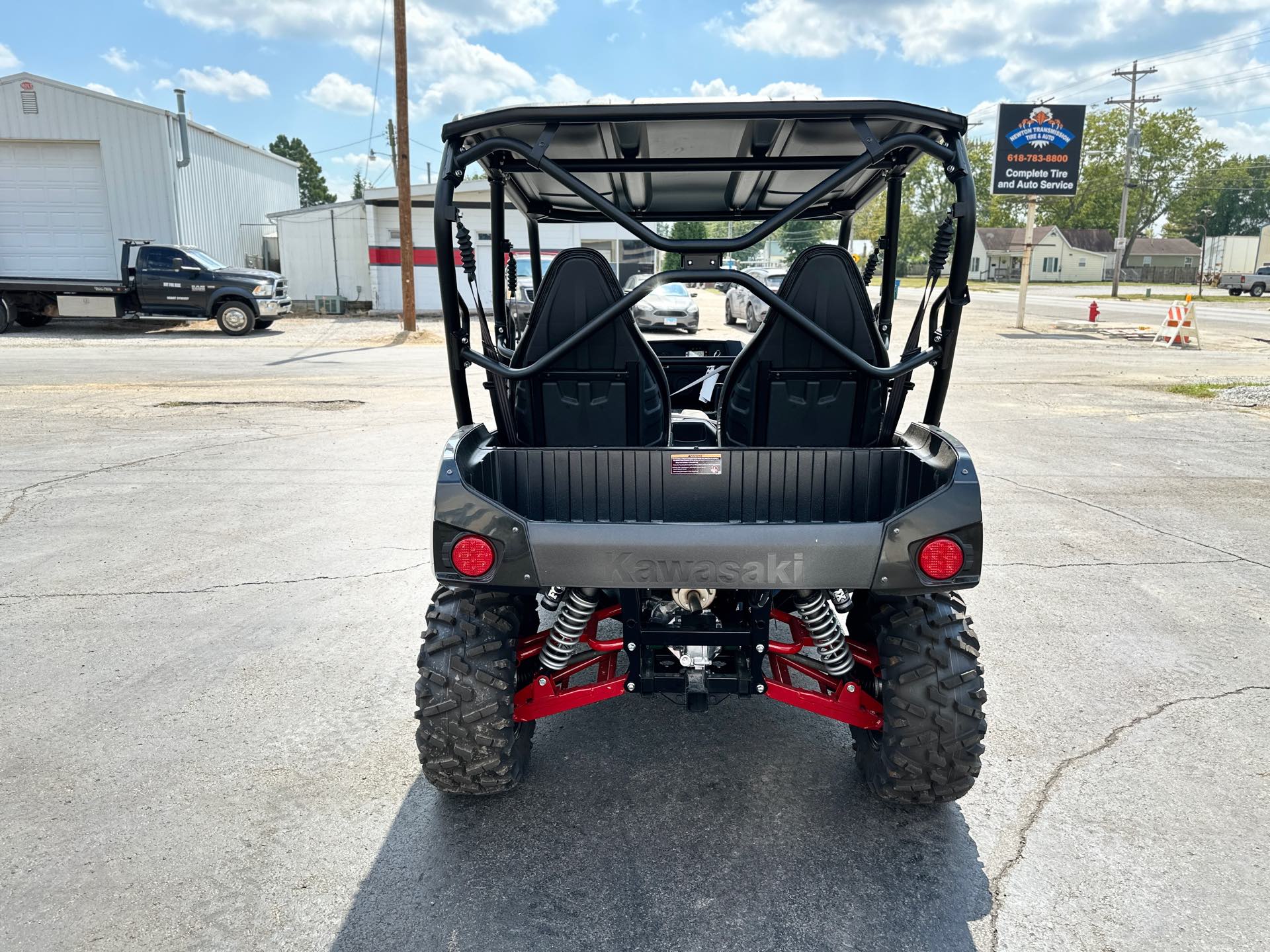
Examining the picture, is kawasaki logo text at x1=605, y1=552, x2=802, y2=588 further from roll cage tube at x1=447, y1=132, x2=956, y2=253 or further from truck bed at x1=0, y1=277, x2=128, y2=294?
truck bed at x1=0, y1=277, x2=128, y2=294

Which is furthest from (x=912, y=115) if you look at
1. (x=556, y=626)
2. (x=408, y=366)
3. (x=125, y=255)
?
(x=125, y=255)

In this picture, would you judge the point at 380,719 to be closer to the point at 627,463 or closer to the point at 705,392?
the point at 627,463

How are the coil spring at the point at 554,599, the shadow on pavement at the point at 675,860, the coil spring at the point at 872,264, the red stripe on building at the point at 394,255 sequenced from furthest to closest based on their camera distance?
the red stripe on building at the point at 394,255
the coil spring at the point at 872,264
the coil spring at the point at 554,599
the shadow on pavement at the point at 675,860

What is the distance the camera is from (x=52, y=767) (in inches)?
132

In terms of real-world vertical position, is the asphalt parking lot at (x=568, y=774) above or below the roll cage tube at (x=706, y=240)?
below

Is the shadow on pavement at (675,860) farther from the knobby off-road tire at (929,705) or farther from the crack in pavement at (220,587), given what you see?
the crack in pavement at (220,587)

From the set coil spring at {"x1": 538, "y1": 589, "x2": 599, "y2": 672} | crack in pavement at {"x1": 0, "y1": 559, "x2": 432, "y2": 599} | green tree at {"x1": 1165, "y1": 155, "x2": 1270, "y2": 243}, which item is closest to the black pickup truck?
crack in pavement at {"x1": 0, "y1": 559, "x2": 432, "y2": 599}

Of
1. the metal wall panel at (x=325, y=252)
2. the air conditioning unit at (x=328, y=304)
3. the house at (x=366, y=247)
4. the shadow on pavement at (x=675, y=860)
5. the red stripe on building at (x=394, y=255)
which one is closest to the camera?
the shadow on pavement at (x=675, y=860)

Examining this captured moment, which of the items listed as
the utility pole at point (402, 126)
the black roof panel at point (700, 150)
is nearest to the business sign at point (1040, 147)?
the utility pole at point (402, 126)

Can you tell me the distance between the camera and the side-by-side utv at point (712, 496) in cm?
A: 271

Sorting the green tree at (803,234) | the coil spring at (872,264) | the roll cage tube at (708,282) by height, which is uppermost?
the green tree at (803,234)

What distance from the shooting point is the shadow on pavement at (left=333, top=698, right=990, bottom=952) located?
252 centimetres

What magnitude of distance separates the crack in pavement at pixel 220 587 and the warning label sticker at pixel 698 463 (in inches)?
109

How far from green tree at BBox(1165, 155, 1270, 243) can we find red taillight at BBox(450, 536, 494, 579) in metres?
96.7
